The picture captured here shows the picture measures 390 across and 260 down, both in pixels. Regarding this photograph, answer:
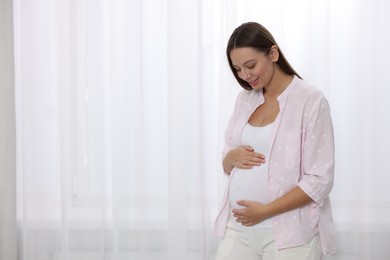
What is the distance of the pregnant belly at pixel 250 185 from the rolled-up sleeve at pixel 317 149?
0.12 m

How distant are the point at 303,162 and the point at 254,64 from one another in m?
0.33

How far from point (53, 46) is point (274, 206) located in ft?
5.10

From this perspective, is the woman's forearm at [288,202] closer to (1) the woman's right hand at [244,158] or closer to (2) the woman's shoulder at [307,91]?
(1) the woman's right hand at [244,158]

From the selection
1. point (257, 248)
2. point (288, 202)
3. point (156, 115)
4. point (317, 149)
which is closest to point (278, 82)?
point (317, 149)

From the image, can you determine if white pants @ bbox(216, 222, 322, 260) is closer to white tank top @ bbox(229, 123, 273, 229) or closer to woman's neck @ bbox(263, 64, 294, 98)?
white tank top @ bbox(229, 123, 273, 229)

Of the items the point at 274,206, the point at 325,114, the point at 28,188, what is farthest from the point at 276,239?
the point at 28,188

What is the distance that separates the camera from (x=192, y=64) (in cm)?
243

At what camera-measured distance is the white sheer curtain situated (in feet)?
7.75

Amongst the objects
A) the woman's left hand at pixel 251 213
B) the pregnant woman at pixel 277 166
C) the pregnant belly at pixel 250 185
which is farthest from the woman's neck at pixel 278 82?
the woman's left hand at pixel 251 213

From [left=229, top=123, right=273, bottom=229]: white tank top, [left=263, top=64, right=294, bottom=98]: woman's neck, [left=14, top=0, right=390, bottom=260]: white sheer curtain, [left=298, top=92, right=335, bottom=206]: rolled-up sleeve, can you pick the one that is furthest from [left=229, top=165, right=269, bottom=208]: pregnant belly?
[left=14, top=0, right=390, bottom=260]: white sheer curtain

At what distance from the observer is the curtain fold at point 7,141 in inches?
100

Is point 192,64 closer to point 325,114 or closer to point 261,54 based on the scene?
point 261,54

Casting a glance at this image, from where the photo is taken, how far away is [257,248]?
1554mm

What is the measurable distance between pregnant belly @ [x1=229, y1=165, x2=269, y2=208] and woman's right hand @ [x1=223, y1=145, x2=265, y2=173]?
0.6 inches
